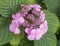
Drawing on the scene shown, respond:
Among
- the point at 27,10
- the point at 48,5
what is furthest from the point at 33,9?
the point at 48,5

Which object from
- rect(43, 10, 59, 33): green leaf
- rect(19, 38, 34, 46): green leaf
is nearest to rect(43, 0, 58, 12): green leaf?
rect(43, 10, 59, 33): green leaf

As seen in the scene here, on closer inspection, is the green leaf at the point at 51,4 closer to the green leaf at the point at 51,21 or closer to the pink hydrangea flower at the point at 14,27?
the green leaf at the point at 51,21

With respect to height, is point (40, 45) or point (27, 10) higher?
point (27, 10)

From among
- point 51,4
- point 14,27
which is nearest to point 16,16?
point 14,27

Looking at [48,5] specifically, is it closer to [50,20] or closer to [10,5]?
[50,20]

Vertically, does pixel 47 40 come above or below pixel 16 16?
below

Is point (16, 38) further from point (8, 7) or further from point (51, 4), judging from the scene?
point (51, 4)

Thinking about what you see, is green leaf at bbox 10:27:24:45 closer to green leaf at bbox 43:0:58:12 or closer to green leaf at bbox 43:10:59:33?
green leaf at bbox 43:10:59:33

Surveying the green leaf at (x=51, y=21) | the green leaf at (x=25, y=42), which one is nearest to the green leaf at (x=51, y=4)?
the green leaf at (x=51, y=21)
